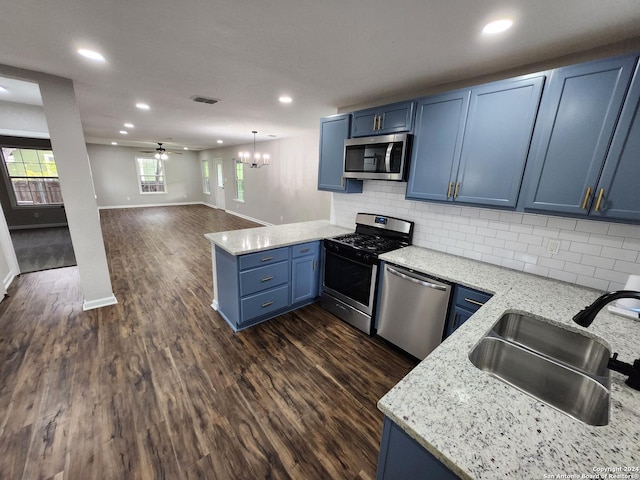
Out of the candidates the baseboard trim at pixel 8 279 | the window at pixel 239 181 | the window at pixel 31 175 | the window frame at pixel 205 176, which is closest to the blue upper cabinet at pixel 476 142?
the baseboard trim at pixel 8 279

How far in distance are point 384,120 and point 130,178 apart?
10.9 m

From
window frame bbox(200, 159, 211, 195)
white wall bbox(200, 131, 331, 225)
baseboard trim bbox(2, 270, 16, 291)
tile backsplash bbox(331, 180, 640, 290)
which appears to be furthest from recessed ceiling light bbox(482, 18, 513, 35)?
window frame bbox(200, 159, 211, 195)

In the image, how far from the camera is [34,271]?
155 inches

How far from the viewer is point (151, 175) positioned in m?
10.2

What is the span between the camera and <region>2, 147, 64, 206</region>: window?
6.06 m

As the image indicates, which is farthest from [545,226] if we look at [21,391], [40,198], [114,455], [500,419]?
[40,198]

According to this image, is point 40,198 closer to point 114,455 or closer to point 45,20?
point 45,20

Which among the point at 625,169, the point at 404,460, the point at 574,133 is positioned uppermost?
the point at 574,133

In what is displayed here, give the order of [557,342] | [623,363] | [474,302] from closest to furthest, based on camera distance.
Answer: [623,363], [557,342], [474,302]

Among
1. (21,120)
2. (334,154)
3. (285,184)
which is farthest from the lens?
(285,184)

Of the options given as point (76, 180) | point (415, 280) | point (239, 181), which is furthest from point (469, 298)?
point (239, 181)

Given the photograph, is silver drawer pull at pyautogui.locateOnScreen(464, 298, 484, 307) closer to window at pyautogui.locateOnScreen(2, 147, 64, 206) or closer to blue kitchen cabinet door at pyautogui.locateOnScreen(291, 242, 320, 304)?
blue kitchen cabinet door at pyautogui.locateOnScreen(291, 242, 320, 304)

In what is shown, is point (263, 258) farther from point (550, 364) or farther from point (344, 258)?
point (550, 364)

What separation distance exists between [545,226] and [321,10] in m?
2.19
